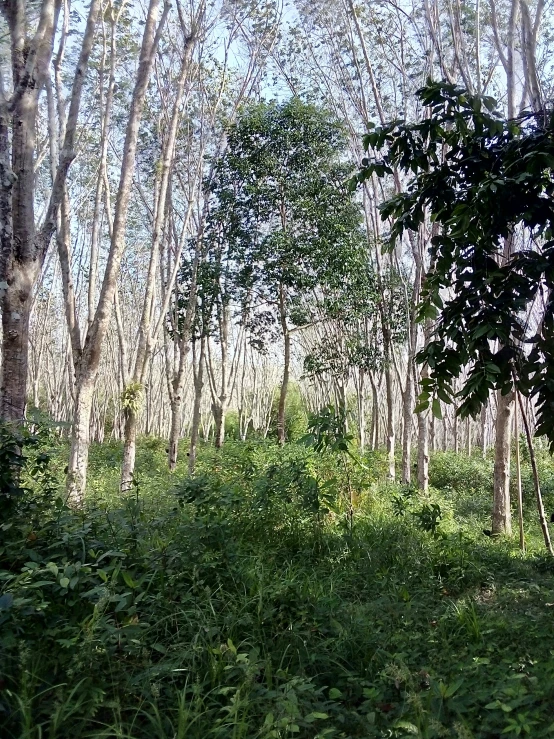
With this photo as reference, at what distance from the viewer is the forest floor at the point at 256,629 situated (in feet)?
6.98

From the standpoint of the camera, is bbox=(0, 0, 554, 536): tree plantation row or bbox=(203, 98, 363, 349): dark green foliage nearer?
bbox=(0, 0, 554, 536): tree plantation row

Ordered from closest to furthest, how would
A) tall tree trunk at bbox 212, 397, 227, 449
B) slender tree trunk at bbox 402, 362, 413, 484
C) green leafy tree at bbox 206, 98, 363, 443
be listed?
slender tree trunk at bbox 402, 362, 413, 484
green leafy tree at bbox 206, 98, 363, 443
tall tree trunk at bbox 212, 397, 227, 449

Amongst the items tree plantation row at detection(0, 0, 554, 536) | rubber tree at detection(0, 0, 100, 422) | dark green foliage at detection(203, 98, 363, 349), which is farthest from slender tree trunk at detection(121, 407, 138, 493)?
dark green foliage at detection(203, 98, 363, 349)

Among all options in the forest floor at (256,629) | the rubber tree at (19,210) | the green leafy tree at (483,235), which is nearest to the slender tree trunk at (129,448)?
the forest floor at (256,629)

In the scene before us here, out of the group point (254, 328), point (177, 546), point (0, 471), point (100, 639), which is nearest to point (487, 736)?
point (100, 639)

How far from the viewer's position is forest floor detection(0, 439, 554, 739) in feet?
6.98

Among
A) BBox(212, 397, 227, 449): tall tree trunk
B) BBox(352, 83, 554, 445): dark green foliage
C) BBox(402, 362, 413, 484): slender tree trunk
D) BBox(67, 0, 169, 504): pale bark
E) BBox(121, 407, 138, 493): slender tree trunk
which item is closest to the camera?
BBox(352, 83, 554, 445): dark green foliage

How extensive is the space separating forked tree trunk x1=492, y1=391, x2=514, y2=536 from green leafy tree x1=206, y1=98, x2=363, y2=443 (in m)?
Answer: 5.86

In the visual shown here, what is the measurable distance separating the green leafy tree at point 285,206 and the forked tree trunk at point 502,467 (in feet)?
19.2

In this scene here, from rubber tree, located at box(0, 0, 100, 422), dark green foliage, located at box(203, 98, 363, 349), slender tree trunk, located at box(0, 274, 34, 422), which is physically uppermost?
dark green foliage, located at box(203, 98, 363, 349)

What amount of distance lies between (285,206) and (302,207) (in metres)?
0.50

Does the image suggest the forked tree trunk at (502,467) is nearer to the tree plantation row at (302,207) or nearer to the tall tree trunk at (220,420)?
the tree plantation row at (302,207)

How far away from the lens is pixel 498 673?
248 cm

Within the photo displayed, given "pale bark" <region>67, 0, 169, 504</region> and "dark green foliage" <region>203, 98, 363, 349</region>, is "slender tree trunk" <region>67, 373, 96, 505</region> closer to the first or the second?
"pale bark" <region>67, 0, 169, 504</region>
